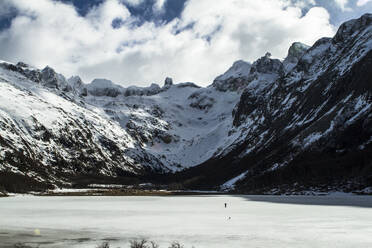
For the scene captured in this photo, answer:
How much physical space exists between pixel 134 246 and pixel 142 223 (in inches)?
546

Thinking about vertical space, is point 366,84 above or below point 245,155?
above

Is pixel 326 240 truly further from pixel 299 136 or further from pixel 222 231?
pixel 299 136

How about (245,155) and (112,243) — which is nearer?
(112,243)

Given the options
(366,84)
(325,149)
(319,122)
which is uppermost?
(366,84)

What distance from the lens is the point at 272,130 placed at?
617ft

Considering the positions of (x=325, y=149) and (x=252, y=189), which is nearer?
(x=325, y=149)

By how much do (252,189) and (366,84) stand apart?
53.7 metres

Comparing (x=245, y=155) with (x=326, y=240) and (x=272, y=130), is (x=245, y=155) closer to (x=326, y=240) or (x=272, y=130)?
(x=272, y=130)

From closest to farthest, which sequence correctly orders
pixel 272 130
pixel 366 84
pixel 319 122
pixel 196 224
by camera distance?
1. pixel 196 224
2. pixel 366 84
3. pixel 319 122
4. pixel 272 130

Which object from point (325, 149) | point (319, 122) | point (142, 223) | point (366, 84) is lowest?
point (142, 223)

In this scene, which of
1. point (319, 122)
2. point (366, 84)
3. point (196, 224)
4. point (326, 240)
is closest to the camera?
point (326, 240)

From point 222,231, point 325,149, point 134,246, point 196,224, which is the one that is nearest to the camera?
point 134,246

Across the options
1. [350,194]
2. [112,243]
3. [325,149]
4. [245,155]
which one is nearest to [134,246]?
[112,243]

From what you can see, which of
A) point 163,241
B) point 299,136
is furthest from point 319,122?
point 163,241
